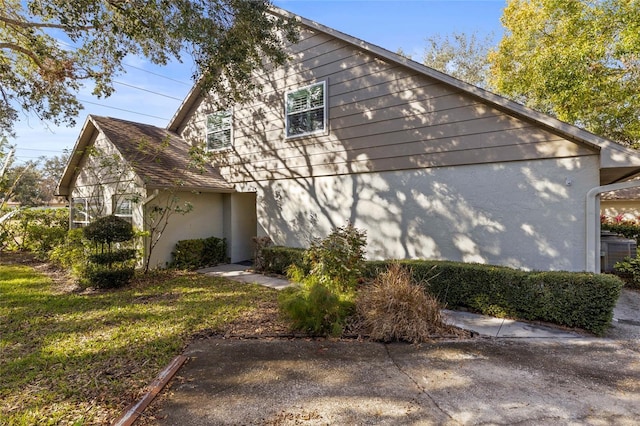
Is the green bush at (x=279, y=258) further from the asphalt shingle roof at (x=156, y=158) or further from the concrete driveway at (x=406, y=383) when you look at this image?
the concrete driveway at (x=406, y=383)

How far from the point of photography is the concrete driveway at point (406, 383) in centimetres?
312

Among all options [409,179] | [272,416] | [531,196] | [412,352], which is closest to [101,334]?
[272,416]

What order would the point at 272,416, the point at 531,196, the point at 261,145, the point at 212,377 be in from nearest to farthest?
the point at 272,416 → the point at 212,377 → the point at 531,196 → the point at 261,145

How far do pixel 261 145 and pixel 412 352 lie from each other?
319 inches

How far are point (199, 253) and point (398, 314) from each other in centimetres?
785

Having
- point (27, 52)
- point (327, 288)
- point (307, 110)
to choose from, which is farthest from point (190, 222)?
point (327, 288)

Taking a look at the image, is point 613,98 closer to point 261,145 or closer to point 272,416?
point 261,145

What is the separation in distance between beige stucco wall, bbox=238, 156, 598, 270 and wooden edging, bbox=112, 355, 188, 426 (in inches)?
214

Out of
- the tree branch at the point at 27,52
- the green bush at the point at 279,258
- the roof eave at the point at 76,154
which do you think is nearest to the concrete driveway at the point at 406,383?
the green bush at the point at 279,258

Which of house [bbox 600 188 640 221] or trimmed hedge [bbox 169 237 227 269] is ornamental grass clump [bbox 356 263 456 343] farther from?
house [bbox 600 188 640 221]

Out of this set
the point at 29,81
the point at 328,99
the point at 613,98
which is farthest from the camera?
the point at 613,98

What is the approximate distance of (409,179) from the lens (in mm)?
7879

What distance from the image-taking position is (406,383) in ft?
12.2

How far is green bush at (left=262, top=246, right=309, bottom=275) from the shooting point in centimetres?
927
